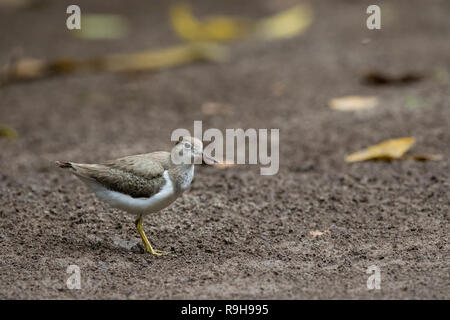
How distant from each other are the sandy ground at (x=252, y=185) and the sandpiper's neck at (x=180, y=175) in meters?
0.45

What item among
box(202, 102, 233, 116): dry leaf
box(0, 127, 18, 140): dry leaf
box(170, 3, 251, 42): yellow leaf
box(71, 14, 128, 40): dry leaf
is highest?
box(71, 14, 128, 40): dry leaf

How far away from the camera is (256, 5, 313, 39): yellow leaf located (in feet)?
39.4

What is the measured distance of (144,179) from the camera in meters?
4.89

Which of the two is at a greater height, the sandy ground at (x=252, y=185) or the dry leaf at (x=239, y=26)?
the dry leaf at (x=239, y=26)

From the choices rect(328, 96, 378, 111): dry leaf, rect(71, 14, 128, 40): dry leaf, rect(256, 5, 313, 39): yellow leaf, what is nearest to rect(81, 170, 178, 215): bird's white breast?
rect(328, 96, 378, 111): dry leaf

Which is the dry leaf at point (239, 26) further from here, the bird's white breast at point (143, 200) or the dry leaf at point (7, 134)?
the bird's white breast at point (143, 200)

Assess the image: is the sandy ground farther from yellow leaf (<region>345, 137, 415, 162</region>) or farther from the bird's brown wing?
the bird's brown wing

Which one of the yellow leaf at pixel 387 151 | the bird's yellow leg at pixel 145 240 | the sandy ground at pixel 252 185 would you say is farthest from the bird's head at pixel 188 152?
the yellow leaf at pixel 387 151

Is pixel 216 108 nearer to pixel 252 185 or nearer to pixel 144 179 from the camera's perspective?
pixel 252 185

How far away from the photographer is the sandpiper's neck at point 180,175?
4910mm

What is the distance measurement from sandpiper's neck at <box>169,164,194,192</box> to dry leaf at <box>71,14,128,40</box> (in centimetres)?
804

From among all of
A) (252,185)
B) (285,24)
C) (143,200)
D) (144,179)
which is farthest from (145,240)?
(285,24)
